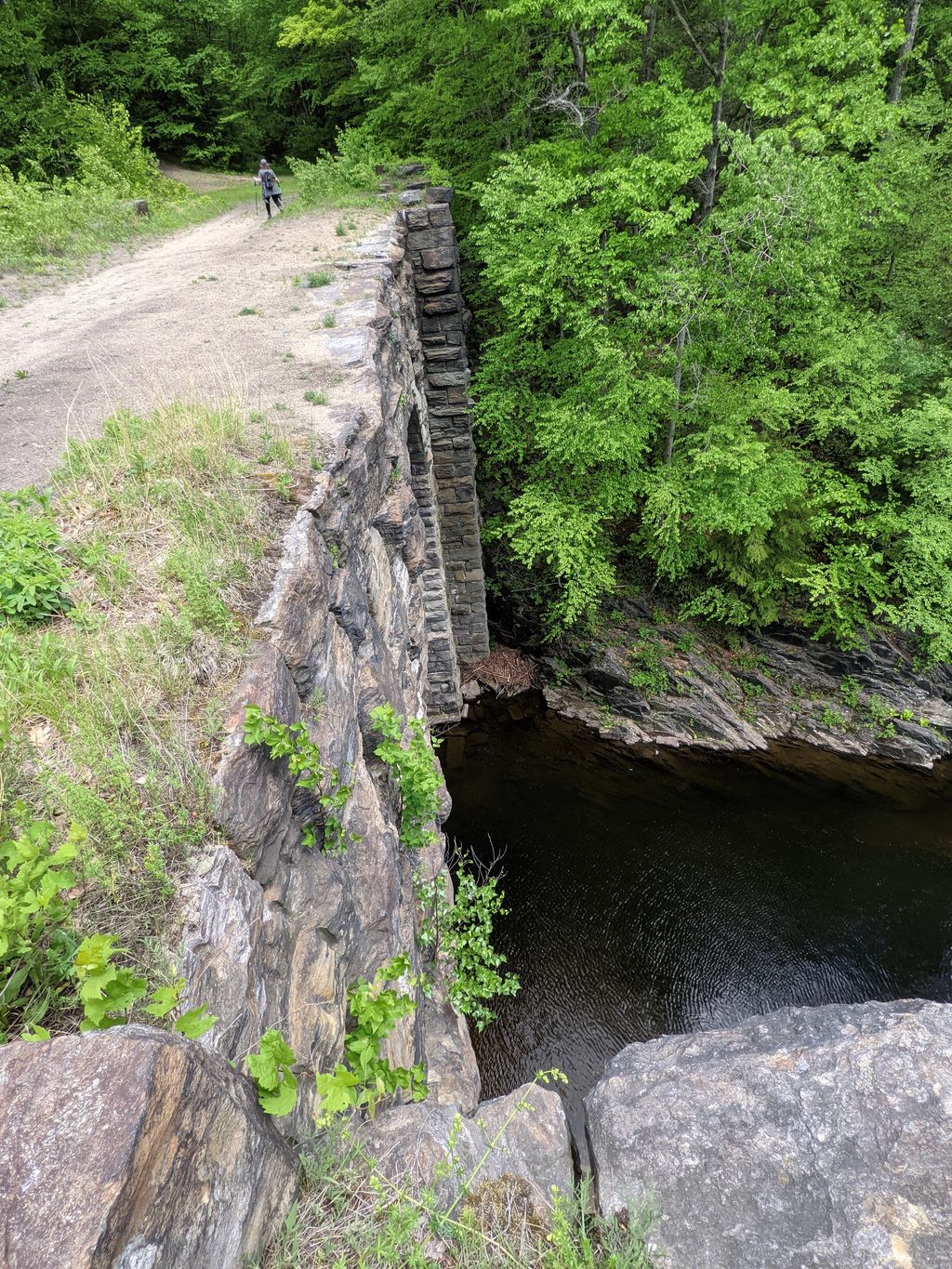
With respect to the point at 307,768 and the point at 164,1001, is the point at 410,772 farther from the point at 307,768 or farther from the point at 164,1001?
the point at 164,1001

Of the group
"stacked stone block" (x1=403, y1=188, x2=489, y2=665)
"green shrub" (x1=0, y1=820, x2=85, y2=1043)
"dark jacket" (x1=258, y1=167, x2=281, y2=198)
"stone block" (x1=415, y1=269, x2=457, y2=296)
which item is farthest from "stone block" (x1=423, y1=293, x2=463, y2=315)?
"green shrub" (x1=0, y1=820, x2=85, y2=1043)

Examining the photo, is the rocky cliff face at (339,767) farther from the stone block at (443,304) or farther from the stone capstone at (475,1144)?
the stone block at (443,304)

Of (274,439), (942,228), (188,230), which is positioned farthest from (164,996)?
(188,230)

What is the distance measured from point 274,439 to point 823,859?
10009mm

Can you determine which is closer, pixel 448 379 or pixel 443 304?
pixel 443 304

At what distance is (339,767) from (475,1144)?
1872mm

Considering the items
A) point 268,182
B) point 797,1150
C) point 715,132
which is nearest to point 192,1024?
point 797,1150

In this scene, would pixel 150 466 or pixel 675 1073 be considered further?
pixel 675 1073

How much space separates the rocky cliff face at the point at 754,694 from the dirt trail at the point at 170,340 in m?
8.11

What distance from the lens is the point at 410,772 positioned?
509 centimetres

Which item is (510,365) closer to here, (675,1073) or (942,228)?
(942,228)

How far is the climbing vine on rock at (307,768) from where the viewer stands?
9.29 ft

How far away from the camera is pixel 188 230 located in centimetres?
1395

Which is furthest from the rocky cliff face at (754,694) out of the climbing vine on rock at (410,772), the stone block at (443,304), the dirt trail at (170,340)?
the dirt trail at (170,340)
